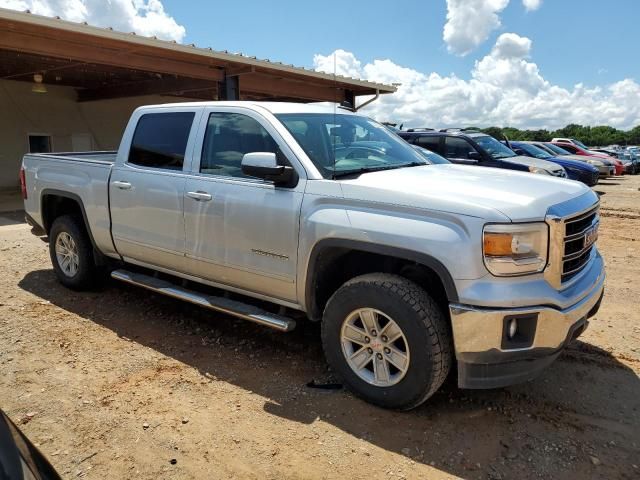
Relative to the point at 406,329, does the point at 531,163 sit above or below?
above

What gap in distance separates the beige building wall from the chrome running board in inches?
567

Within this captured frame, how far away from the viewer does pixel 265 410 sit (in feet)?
11.4

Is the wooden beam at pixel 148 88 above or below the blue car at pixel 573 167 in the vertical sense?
above

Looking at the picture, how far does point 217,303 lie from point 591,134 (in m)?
99.7

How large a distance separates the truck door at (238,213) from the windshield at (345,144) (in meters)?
0.20

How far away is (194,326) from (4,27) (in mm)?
8652

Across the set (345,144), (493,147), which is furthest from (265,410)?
(493,147)

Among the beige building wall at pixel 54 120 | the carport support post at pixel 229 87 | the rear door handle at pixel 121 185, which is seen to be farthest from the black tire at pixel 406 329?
the beige building wall at pixel 54 120

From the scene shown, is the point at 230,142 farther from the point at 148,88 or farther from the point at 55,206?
the point at 148,88

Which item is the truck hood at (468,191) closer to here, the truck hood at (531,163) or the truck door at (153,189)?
the truck door at (153,189)

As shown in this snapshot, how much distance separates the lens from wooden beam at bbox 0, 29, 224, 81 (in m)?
10.7

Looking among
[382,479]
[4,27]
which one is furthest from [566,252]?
[4,27]

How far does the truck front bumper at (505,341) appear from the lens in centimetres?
292

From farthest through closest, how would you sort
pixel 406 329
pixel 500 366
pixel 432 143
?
pixel 432 143
pixel 406 329
pixel 500 366
